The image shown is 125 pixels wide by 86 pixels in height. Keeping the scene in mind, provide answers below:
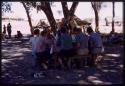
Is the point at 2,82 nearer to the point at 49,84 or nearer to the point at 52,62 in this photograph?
the point at 49,84

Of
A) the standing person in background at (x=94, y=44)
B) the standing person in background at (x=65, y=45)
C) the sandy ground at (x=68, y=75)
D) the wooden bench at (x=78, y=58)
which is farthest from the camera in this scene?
the standing person in background at (x=94, y=44)

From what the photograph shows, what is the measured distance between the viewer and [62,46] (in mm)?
13141

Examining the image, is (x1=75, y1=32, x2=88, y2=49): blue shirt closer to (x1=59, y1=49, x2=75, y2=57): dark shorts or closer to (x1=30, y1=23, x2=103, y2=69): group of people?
(x1=30, y1=23, x2=103, y2=69): group of people

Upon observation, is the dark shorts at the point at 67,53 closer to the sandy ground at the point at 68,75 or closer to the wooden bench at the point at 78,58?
the wooden bench at the point at 78,58

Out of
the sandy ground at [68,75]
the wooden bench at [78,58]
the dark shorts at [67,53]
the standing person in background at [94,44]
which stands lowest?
the sandy ground at [68,75]

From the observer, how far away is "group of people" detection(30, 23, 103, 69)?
13227 mm

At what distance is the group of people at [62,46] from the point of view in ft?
43.4

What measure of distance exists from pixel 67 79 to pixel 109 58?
19.2 ft

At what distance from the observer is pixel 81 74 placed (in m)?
12.6

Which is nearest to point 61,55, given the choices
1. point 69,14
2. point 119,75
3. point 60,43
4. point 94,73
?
point 60,43

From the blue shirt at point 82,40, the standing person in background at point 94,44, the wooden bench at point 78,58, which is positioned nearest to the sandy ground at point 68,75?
the wooden bench at point 78,58

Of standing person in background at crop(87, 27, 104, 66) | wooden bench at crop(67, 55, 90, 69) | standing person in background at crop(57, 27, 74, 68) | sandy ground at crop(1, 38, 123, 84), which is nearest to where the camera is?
sandy ground at crop(1, 38, 123, 84)

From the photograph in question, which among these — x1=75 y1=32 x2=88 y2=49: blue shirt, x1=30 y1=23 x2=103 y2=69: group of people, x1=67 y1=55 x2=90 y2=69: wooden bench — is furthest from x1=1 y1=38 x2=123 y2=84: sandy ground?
x1=75 y1=32 x2=88 y2=49: blue shirt

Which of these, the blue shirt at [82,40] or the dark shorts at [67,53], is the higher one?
the blue shirt at [82,40]
